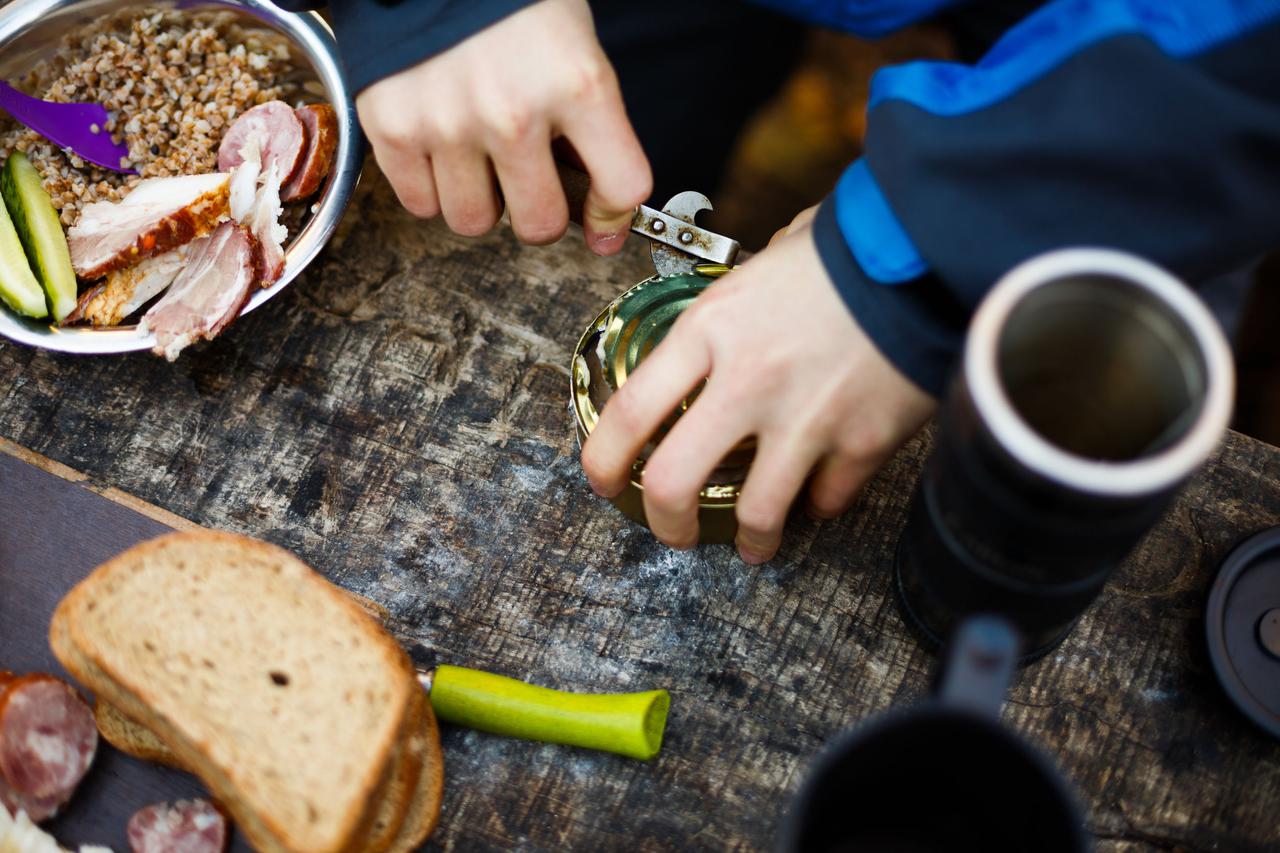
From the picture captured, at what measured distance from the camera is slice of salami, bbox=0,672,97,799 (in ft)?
3.08

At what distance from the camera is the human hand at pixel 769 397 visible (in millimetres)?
838

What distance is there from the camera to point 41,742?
0.96 metres

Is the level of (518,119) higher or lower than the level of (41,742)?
higher

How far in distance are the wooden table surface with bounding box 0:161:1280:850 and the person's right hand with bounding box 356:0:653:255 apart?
0.75 feet

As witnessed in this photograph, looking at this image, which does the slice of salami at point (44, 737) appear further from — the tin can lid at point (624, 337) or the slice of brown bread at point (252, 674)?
the tin can lid at point (624, 337)

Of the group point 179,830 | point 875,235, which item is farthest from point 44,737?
point 875,235

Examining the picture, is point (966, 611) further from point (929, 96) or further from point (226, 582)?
point (226, 582)

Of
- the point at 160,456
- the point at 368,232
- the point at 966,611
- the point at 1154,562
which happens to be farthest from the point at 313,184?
the point at 1154,562

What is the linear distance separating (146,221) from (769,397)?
28.6 inches

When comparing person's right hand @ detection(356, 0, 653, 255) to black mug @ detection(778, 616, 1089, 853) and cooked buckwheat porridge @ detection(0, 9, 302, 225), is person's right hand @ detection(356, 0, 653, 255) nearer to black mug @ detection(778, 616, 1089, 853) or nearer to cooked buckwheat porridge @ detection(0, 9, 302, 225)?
cooked buckwheat porridge @ detection(0, 9, 302, 225)

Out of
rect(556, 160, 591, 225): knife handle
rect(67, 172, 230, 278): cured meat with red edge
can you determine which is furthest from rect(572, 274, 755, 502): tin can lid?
rect(67, 172, 230, 278): cured meat with red edge

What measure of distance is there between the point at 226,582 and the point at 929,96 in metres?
0.76

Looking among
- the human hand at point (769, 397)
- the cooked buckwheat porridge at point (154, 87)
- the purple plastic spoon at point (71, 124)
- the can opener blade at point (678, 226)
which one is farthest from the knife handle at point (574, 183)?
the purple plastic spoon at point (71, 124)

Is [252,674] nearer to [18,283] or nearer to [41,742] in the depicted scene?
[41,742]
